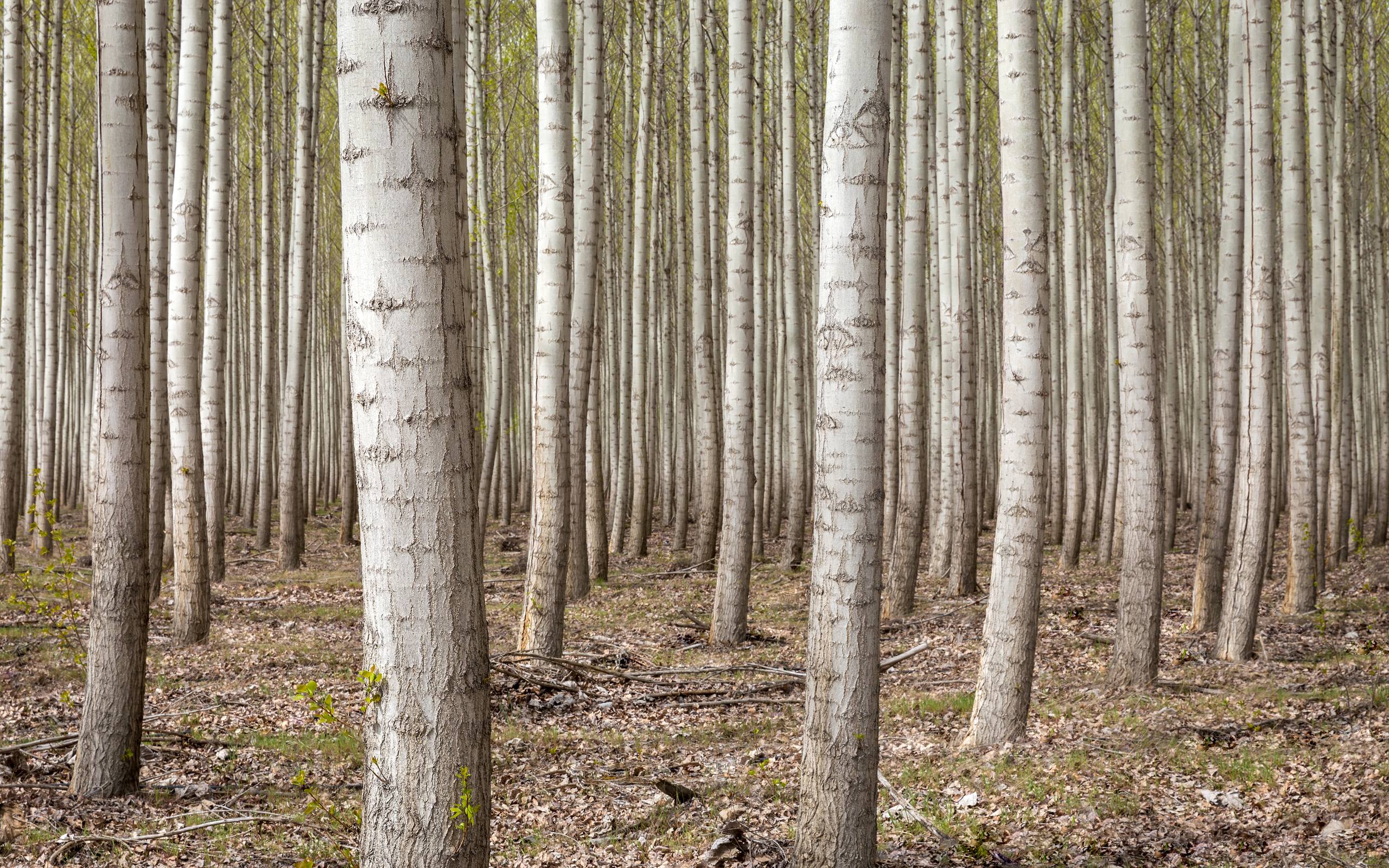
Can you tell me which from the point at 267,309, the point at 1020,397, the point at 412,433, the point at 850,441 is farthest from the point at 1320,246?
the point at 267,309

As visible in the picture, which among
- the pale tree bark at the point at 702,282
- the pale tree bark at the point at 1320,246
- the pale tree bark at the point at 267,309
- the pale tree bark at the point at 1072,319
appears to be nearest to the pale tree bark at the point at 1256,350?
the pale tree bark at the point at 1320,246

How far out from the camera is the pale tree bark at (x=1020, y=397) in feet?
17.3

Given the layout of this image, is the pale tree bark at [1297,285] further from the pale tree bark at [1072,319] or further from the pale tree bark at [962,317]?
the pale tree bark at [1072,319]

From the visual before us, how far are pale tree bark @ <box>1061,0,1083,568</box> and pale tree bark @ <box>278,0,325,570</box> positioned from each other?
8.58 meters

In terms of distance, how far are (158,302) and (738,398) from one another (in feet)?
15.2

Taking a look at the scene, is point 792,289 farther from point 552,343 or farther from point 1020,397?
point 1020,397

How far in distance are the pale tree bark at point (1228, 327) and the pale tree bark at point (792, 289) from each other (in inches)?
195

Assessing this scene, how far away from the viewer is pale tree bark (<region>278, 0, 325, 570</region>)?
12000 mm

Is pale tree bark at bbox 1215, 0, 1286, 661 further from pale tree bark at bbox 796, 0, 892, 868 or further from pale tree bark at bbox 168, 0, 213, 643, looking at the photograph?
pale tree bark at bbox 168, 0, 213, 643

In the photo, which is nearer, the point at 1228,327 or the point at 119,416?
the point at 119,416

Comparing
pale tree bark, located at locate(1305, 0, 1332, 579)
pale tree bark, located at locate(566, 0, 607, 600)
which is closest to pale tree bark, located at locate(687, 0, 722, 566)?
pale tree bark, located at locate(566, 0, 607, 600)

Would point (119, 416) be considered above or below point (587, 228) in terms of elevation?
below

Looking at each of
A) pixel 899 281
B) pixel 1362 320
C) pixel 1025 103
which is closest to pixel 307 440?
pixel 899 281

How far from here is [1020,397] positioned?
5281 mm
